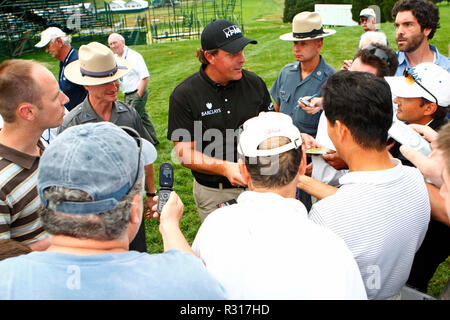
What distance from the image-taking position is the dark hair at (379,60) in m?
3.79

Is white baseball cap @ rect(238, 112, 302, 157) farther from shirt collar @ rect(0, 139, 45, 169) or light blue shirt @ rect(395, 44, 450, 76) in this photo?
light blue shirt @ rect(395, 44, 450, 76)

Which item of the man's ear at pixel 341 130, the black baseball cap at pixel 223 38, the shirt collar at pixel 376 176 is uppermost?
the black baseball cap at pixel 223 38

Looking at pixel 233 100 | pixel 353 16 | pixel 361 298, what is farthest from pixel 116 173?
pixel 353 16

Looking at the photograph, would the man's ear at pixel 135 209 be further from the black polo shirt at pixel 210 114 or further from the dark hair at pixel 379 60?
the dark hair at pixel 379 60

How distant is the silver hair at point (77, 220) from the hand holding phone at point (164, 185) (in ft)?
2.55

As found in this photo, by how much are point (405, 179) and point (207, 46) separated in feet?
7.46

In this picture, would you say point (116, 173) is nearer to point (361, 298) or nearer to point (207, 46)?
point (361, 298)

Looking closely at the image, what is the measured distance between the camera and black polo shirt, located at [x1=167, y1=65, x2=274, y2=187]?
3.69 metres

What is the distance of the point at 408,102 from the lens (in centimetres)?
313

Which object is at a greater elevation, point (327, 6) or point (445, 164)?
point (445, 164)

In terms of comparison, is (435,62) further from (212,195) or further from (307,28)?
(212,195)

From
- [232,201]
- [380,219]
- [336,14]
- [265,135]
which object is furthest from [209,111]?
[336,14]

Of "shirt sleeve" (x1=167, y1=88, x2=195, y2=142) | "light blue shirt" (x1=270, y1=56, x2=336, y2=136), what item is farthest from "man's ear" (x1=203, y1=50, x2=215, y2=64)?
"light blue shirt" (x1=270, y1=56, x2=336, y2=136)

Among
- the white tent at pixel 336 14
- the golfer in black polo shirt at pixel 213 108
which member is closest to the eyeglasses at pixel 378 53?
the golfer in black polo shirt at pixel 213 108
